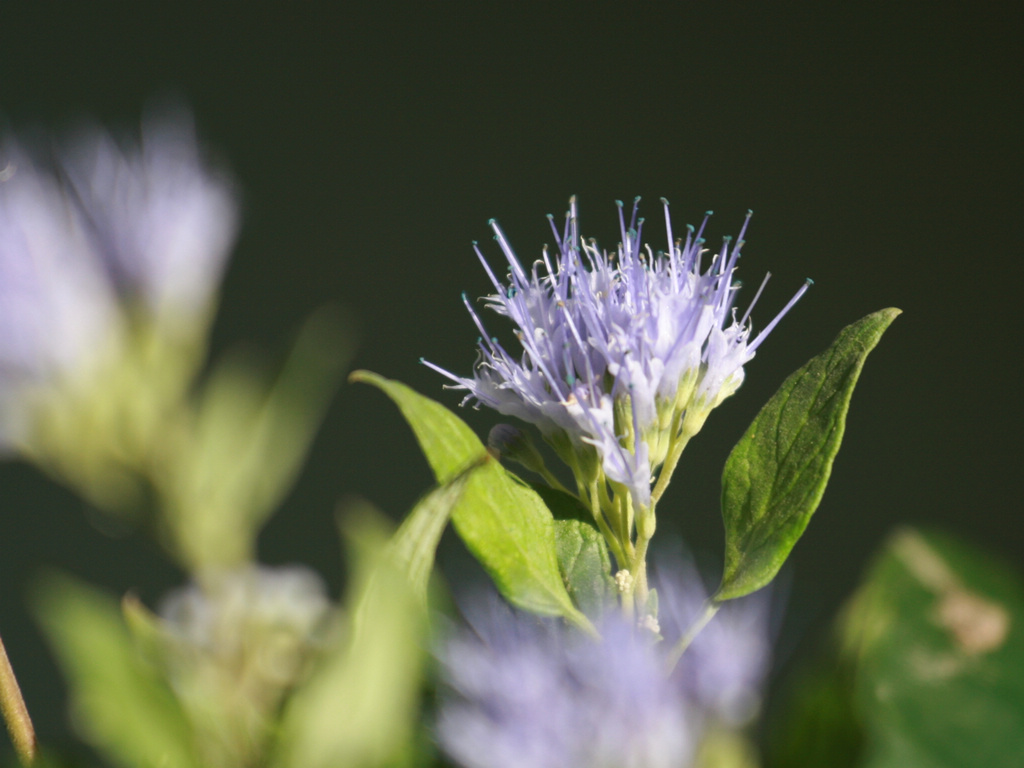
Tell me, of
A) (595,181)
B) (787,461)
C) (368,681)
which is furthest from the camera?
(595,181)

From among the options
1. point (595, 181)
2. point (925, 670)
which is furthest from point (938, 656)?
point (595, 181)

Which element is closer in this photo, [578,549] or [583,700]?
[583,700]

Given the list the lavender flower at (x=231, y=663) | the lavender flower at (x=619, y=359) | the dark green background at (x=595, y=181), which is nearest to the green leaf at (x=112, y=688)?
the lavender flower at (x=231, y=663)

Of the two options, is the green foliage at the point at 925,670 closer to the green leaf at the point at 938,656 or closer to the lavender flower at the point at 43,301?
the green leaf at the point at 938,656

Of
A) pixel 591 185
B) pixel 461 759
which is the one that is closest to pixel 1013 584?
pixel 461 759

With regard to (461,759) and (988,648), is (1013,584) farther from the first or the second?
(461,759)

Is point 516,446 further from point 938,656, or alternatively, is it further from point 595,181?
point 595,181
